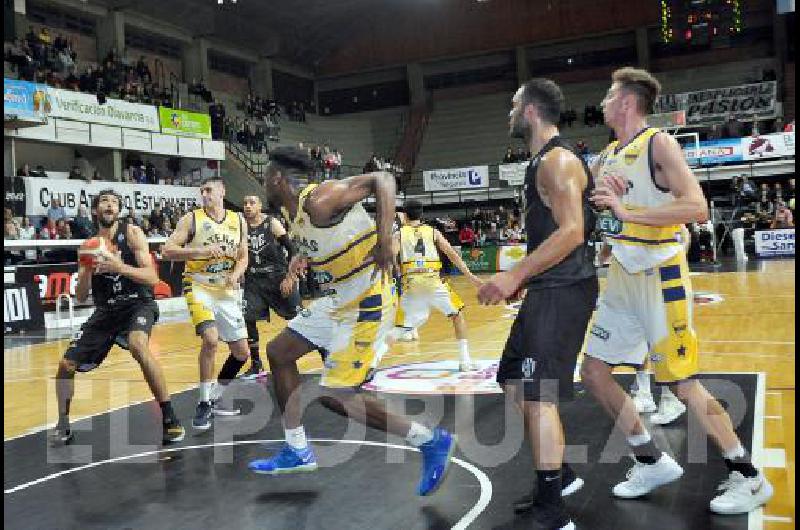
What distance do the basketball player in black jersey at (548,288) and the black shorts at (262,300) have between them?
5512 millimetres

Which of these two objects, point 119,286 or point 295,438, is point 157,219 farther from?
point 295,438

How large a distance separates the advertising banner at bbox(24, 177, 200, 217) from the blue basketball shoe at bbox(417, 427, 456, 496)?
1705 cm

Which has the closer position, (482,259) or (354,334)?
(354,334)

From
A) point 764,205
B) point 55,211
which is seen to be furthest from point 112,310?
point 764,205

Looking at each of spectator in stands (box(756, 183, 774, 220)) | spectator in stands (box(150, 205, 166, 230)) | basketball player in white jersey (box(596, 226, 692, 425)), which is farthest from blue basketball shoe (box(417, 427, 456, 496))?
spectator in stands (box(756, 183, 774, 220))

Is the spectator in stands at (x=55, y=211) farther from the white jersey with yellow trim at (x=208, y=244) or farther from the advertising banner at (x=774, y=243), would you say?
the advertising banner at (x=774, y=243)

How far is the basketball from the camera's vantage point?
519cm

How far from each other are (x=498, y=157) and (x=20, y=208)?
21695 millimetres

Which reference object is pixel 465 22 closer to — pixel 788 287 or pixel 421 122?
pixel 421 122

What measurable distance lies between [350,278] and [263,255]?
4.64 meters

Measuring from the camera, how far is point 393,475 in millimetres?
4574

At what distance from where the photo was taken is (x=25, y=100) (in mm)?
19359

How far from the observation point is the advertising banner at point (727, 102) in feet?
91.1

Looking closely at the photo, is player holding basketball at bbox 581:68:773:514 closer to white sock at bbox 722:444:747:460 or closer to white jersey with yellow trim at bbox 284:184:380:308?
white sock at bbox 722:444:747:460
